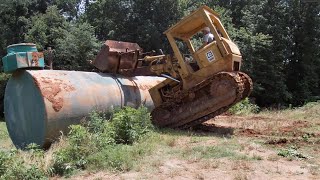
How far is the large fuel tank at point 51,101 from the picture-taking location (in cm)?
830

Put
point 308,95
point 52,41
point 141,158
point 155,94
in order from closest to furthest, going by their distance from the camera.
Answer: point 141,158
point 155,94
point 308,95
point 52,41

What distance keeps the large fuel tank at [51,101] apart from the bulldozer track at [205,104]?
1108 mm

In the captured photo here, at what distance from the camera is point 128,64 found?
35.9 ft

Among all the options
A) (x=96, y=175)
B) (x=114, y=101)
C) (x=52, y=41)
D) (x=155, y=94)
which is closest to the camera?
(x=96, y=175)

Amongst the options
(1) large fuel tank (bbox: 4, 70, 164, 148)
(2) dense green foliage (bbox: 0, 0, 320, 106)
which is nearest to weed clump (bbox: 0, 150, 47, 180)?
(1) large fuel tank (bbox: 4, 70, 164, 148)

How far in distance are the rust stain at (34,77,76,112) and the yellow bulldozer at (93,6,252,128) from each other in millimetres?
2088

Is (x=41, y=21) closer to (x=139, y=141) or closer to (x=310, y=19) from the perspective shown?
(x=310, y=19)

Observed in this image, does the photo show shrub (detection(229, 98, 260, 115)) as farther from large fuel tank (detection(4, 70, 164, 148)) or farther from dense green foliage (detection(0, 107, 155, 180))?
dense green foliage (detection(0, 107, 155, 180))

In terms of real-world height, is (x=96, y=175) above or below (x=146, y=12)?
below

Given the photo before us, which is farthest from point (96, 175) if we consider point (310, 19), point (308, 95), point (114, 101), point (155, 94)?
point (310, 19)

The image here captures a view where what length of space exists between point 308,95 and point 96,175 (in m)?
22.8

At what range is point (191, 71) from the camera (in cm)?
988

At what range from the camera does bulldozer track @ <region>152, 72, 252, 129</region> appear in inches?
360

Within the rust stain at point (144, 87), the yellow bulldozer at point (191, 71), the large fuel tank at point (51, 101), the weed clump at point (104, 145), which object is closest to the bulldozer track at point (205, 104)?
the yellow bulldozer at point (191, 71)
